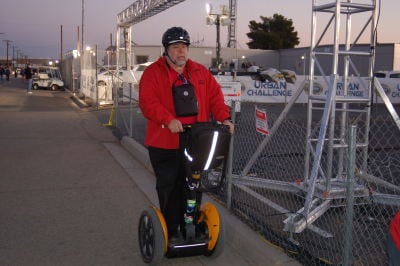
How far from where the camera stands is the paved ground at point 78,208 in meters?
4.38

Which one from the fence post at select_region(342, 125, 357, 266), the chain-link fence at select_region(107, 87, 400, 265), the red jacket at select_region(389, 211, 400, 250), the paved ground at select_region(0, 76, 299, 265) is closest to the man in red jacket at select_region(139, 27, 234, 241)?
the chain-link fence at select_region(107, 87, 400, 265)

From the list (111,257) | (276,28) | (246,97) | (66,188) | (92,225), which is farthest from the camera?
(276,28)

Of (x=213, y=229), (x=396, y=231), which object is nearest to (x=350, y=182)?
(x=396, y=231)

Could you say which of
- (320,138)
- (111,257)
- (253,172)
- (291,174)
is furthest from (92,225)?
(291,174)

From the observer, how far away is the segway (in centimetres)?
367

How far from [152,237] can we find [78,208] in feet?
6.87

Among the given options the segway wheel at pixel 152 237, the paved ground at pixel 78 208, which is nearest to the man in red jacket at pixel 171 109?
the segway wheel at pixel 152 237

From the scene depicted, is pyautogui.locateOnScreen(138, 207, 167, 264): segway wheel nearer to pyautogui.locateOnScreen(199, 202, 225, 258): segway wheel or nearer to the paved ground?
the paved ground

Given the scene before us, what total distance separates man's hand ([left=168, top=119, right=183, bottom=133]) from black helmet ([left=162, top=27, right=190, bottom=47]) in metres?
0.69

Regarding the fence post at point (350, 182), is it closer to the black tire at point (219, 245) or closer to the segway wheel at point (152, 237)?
the black tire at point (219, 245)

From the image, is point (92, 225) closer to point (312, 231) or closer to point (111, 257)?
point (111, 257)

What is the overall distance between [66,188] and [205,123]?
3.75m

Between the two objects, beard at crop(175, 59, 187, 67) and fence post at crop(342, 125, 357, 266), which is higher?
beard at crop(175, 59, 187, 67)

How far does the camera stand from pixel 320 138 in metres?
4.86
